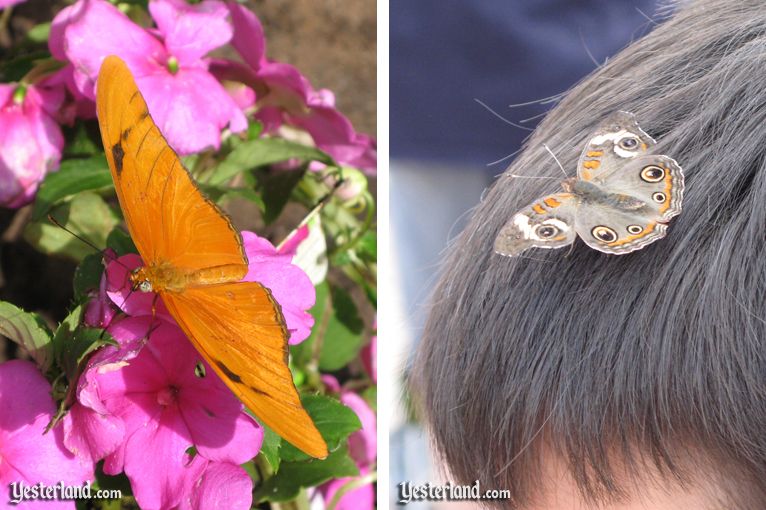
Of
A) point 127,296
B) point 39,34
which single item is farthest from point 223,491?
point 39,34

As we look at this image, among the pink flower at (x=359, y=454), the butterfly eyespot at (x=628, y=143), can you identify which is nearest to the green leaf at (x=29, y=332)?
the pink flower at (x=359, y=454)

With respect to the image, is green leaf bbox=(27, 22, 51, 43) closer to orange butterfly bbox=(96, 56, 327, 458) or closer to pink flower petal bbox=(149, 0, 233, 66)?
pink flower petal bbox=(149, 0, 233, 66)

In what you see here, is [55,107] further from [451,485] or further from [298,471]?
[451,485]

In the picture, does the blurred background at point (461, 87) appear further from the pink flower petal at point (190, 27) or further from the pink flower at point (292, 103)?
the pink flower petal at point (190, 27)

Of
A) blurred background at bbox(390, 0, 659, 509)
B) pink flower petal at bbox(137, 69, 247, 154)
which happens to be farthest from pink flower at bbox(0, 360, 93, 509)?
blurred background at bbox(390, 0, 659, 509)

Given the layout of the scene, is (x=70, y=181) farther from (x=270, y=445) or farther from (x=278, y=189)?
(x=270, y=445)
